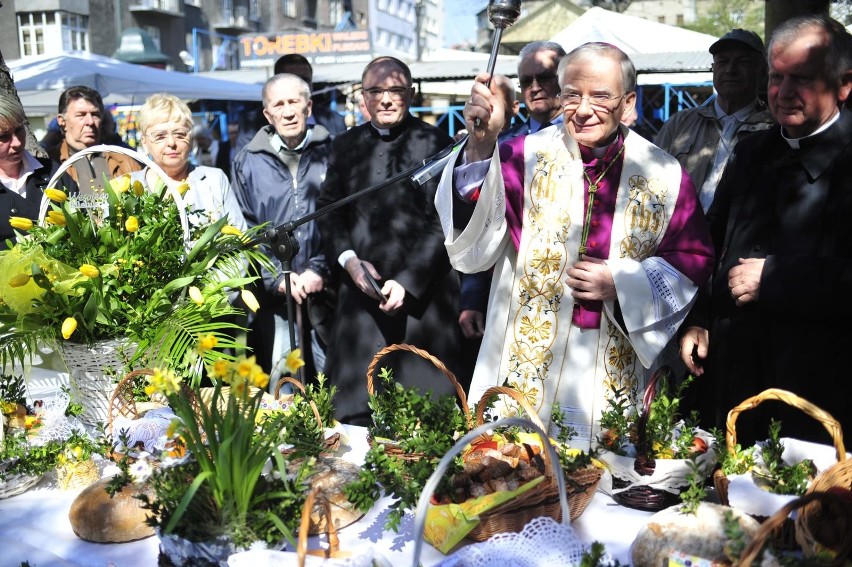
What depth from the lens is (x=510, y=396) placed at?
7.84 feet

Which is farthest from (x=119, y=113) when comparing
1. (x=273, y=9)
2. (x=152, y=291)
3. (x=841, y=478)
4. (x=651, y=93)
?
(x=273, y=9)

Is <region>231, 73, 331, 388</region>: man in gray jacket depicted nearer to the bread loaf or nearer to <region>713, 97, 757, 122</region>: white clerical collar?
<region>713, 97, 757, 122</region>: white clerical collar

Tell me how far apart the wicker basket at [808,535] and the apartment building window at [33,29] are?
37.3 m

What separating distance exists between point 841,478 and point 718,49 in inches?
125

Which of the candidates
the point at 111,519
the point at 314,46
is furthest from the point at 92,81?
the point at 314,46

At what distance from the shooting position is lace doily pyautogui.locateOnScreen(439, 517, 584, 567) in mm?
1850

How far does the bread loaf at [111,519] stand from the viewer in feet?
7.28

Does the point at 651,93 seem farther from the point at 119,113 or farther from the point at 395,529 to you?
the point at 395,529

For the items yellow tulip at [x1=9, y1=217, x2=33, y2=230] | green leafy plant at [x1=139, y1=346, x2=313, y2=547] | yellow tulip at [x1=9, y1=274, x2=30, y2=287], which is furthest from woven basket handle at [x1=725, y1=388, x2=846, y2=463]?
yellow tulip at [x1=9, y1=217, x2=33, y2=230]

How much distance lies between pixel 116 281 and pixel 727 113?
322cm

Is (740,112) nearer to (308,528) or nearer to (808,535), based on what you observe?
(808,535)

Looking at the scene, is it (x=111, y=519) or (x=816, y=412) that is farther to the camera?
(x=111, y=519)

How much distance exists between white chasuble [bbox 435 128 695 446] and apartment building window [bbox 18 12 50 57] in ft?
118

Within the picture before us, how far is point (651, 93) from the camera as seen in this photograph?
58.5 feet
